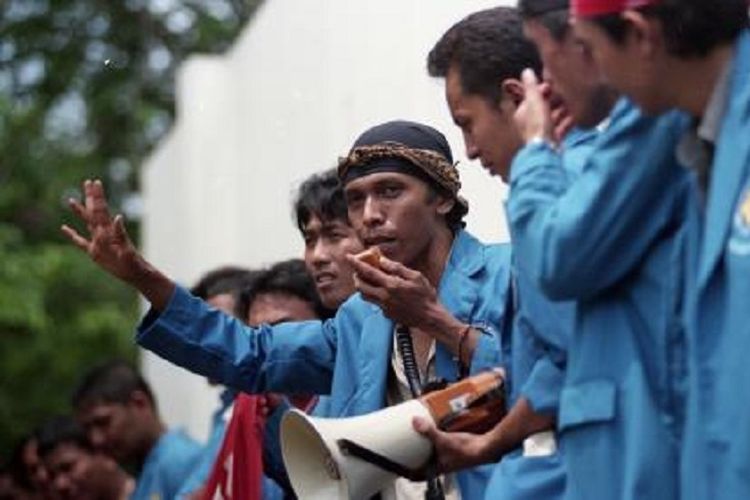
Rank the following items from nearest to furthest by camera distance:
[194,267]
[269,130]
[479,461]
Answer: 1. [479,461]
2. [269,130]
3. [194,267]

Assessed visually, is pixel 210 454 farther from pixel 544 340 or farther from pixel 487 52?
pixel 544 340

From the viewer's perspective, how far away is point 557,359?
430cm

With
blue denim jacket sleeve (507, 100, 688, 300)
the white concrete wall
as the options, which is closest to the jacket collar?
blue denim jacket sleeve (507, 100, 688, 300)

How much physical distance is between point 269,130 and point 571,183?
7.53 meters

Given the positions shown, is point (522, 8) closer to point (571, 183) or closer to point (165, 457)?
point (571, 183)

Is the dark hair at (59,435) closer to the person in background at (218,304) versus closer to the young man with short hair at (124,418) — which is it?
the young man with short hair at (124,418)

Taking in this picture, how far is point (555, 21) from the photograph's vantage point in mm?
4180

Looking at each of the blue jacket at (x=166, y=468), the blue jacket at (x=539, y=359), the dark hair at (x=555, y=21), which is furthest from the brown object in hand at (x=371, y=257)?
the blue jacket at (x=166, y=468)

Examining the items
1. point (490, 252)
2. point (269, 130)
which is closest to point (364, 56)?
point (269, 130)

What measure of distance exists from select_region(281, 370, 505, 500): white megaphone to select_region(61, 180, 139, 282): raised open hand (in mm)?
1035

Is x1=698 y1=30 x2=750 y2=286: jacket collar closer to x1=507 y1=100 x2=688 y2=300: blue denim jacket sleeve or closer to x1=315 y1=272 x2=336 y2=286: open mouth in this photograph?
x1=507 y1=100 x2=688 y2=300: blue denim jacket sleeve

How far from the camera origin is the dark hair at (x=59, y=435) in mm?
Result: 11250

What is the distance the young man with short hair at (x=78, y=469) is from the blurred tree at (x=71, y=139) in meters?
4.43

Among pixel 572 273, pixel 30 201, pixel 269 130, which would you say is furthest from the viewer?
pixel 30 201
